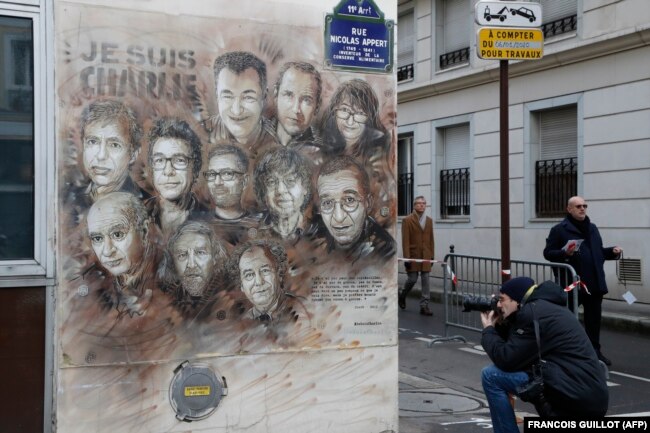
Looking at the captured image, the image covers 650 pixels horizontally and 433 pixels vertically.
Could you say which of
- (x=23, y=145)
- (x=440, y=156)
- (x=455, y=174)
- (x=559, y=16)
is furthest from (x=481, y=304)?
(x=440, y=156)

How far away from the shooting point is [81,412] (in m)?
4.53

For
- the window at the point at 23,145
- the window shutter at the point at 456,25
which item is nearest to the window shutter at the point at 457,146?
the window shutter at the point at 456,25

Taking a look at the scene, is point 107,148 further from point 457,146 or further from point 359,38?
point 457,146

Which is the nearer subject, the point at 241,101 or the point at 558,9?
the point at 241,101

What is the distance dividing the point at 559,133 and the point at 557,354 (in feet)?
40.1

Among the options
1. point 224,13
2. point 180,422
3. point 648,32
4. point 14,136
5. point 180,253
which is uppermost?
point 648,32

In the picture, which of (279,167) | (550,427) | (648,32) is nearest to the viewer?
(550,427)

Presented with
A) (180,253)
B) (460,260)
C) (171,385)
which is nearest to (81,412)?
(171,385)

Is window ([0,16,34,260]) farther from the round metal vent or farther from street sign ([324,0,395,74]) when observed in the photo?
street sign ([324,0,395,74])

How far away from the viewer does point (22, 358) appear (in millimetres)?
4402

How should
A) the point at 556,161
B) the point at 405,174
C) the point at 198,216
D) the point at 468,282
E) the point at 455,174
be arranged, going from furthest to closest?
the point at 405,174, the point at 455,174, the point at 556,161, the point at 468,282, the point at 198,216

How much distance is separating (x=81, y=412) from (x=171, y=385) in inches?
20.9

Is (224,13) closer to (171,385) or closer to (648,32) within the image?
(171,385)

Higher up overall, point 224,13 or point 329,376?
point 224,13
